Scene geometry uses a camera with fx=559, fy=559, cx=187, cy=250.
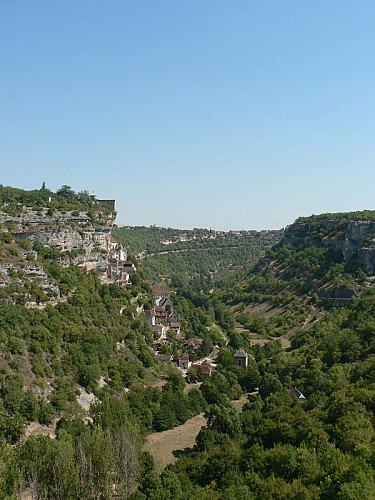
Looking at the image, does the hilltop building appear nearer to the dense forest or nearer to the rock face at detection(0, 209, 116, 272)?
the dense forest

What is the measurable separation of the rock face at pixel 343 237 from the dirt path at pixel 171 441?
4258cm

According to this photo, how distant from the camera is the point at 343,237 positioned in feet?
271

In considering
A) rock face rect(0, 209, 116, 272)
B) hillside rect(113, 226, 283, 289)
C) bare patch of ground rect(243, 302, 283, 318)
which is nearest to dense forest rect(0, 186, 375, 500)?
rock face rect(0, 209, 116, 272)

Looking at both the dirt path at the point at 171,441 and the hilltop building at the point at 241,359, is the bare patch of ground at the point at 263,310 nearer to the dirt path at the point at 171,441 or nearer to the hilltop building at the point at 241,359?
the hilltop building at the point at 241,359

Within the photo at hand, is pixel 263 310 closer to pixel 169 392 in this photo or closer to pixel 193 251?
pixel 169 392

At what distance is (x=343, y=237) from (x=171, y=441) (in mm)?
54847

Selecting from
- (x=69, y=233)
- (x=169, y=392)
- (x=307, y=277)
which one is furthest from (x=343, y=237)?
(x=169, y=392)

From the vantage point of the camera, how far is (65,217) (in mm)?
57438

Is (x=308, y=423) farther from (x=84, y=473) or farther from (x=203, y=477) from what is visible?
(x=84, y=473)

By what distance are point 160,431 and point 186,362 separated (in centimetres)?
1403

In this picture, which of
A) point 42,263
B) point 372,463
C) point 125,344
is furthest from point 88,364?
point 372,463

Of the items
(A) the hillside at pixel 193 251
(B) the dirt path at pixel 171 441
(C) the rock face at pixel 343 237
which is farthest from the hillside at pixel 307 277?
(B) the dirt path at pixel 171 441

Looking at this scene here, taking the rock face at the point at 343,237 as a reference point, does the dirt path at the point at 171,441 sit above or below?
below

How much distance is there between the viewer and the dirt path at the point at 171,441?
106 ft
